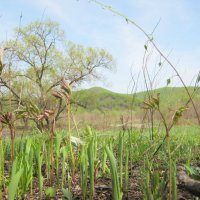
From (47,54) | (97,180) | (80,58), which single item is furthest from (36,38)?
(97,180)

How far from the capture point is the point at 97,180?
2145 millimetres

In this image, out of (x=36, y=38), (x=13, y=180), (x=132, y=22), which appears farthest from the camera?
(x=36, y=38)

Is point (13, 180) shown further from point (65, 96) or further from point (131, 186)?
point (131, 186)

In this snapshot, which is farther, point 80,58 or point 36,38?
point 80,58

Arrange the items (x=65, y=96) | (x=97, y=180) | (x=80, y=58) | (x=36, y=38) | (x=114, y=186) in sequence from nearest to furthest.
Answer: (x=114, y=186) < (x=65, y=96) < (x=97, y=180) < (x=36, y=38) < (x=80, y=58)

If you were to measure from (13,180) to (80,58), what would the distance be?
30046 mm

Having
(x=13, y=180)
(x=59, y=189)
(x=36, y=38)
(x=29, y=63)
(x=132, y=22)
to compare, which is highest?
(x=36, y=38)

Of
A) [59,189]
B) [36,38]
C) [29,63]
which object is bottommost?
[59,189]

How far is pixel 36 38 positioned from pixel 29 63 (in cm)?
218

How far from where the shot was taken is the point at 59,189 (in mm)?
1932

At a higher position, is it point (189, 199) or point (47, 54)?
point (47, 54)

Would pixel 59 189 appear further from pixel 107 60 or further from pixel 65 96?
pixel 107 60

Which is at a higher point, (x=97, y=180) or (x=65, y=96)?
(x=65, y=96)

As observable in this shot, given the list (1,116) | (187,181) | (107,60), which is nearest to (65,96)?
(1,116)
